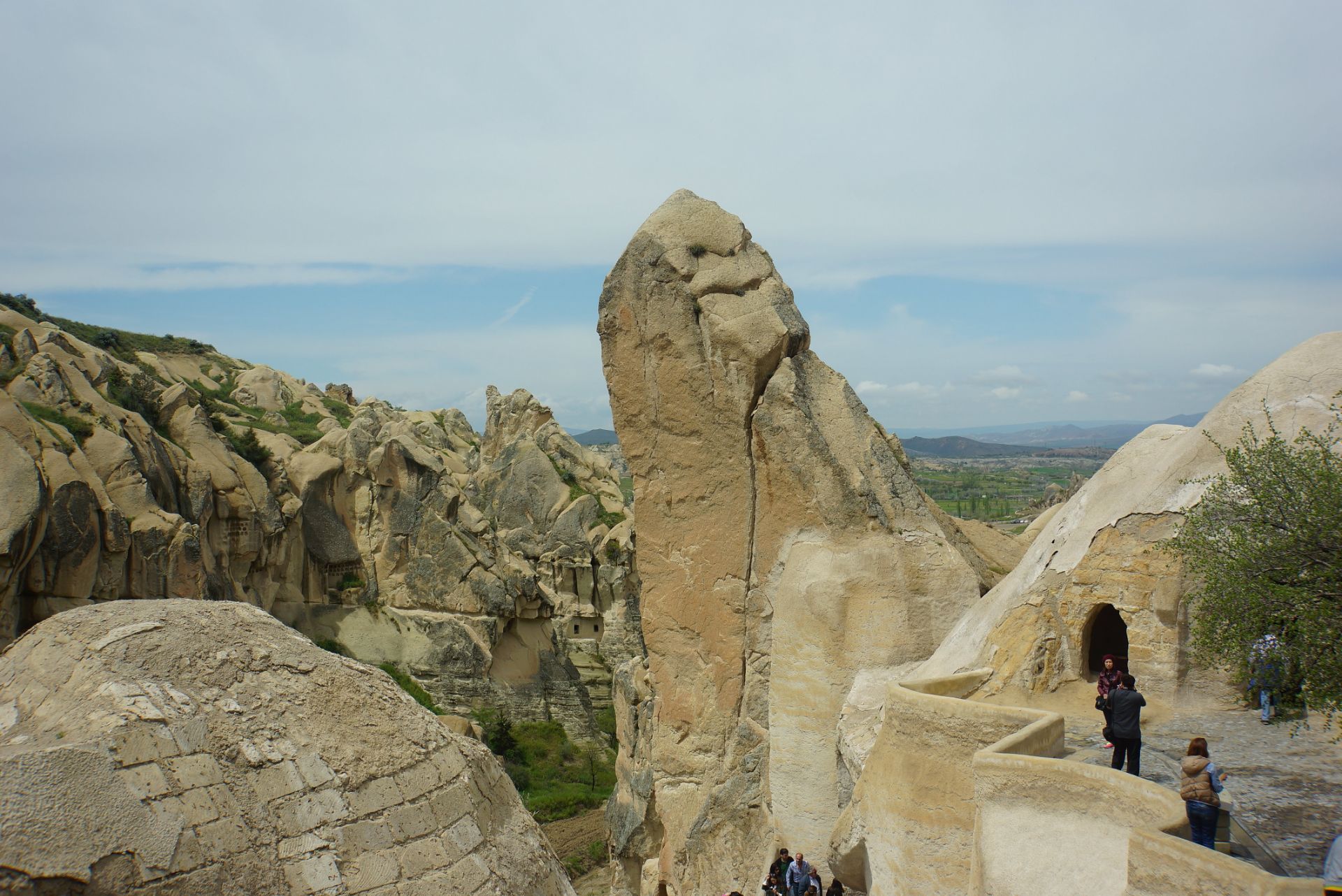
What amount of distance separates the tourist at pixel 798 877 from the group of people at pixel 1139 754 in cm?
425

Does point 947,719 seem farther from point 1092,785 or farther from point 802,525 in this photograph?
point 802,525

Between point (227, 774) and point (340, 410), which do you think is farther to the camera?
point (340, 410)

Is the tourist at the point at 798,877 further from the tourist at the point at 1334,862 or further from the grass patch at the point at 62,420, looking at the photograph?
the grass patch at the point at 62,420

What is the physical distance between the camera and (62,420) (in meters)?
29.6

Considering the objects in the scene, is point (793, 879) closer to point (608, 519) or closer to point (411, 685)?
point (411, 685)

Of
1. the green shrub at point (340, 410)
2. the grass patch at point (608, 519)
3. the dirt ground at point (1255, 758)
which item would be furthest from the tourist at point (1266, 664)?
the green shrub at point (340, 410)

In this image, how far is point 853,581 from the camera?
1340 cm

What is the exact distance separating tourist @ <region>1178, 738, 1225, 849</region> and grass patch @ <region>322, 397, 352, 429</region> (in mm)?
53100

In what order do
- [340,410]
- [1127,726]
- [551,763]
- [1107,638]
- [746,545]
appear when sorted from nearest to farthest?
[1127,726], [1107,638], [746,545], [551,763], [340,410]

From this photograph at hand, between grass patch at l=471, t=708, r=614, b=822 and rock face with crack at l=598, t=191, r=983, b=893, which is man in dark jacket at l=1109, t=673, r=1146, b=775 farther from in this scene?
grass patch at l=471, t=708, r=614, b=822

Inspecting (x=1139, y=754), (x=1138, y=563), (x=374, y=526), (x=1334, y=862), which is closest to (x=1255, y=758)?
(x=1139, y=754)

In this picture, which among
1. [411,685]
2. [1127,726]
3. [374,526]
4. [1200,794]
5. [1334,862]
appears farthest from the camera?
[374,526]

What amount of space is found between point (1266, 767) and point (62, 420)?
30.8 m

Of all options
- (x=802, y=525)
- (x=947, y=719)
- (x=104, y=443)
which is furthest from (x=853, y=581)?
(x=104, y=443)
